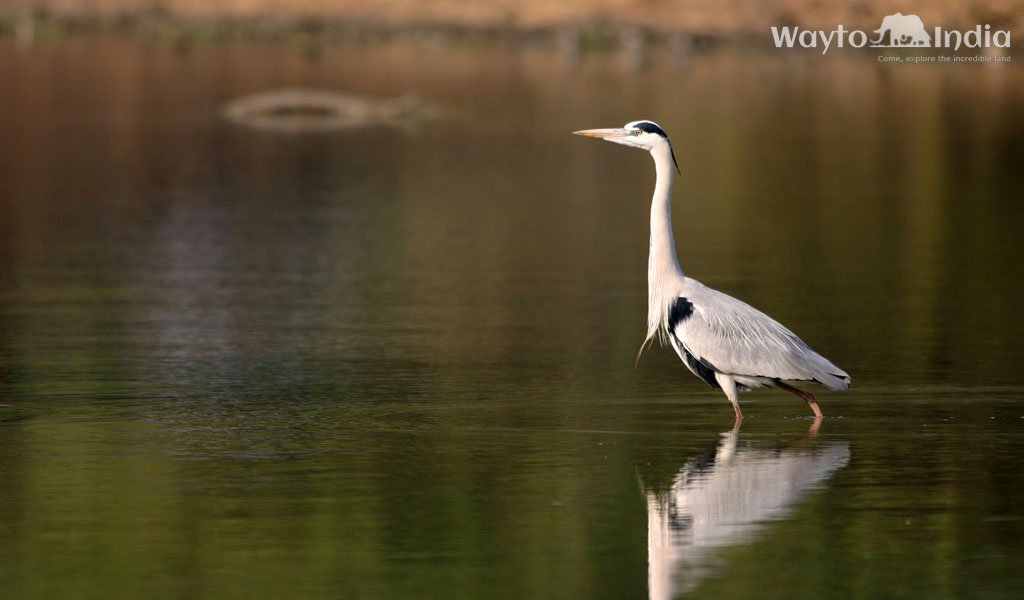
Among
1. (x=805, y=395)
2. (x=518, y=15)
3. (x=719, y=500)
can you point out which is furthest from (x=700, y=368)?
(x=518, y=15)

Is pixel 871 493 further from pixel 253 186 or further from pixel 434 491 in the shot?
pixel 253 186

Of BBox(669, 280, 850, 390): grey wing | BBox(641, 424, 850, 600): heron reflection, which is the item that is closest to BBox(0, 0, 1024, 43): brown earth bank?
BBox(669, 280, 850, 390): grey wing

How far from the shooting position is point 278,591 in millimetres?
8633

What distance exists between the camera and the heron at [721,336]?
39.9 ft

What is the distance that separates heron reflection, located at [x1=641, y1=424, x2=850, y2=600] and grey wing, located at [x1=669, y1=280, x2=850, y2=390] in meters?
0.46

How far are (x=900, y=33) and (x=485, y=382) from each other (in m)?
57.4

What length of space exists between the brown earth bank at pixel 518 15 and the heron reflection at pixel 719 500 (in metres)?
53.7

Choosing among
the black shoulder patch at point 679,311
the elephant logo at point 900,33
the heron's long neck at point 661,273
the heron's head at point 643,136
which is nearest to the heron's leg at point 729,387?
the black shoulder patch at point 679,311

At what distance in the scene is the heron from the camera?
39.9 feet

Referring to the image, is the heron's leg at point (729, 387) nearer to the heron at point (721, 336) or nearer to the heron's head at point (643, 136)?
the heron at point (721, 336)

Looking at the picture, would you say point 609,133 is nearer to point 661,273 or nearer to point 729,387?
point 661,273

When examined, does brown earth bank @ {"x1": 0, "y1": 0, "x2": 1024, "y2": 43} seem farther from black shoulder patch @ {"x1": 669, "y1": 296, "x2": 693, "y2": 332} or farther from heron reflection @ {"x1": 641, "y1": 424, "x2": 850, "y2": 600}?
heron reflection @ {"x1": 641, "y1": 424, "x2": 850, "y2": 600}

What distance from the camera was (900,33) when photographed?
225 ft

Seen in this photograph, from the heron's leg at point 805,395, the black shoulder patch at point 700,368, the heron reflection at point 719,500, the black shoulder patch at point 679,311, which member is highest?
the black shoulder patch at point 679,311
